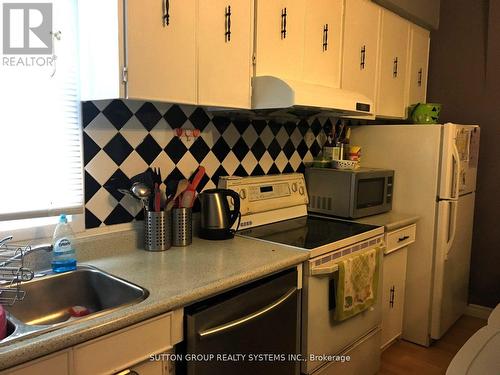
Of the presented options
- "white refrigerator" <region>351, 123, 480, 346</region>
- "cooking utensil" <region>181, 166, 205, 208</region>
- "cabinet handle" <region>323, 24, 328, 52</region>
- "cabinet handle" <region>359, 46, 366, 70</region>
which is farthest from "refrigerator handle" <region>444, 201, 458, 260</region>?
"cooking utensil" <region>181, 166, 205, 208</region>

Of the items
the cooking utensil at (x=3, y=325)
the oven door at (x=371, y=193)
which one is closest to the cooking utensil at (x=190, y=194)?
the cooking utensil at (x=3, y=325)

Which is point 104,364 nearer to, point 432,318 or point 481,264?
point 432,318

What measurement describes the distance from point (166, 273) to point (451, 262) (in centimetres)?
211

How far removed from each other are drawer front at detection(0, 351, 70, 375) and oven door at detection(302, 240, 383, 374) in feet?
3.41

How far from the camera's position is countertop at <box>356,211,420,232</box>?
2.35m

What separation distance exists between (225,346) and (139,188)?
72 centimetres

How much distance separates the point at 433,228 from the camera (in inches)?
103

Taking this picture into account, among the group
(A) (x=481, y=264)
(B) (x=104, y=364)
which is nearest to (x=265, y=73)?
(B) (x=104, y=364)

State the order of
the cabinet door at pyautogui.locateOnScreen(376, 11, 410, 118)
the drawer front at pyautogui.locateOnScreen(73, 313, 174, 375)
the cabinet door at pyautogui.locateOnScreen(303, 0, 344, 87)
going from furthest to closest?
the cabinet door at pyautogui.locateOnScreen(376, 11, 410, 118) < the cabinet door at pyautogui.locateOnScreen(303, 0, 344, 87) < the drawer front at pyautogui.locateOnScreen(73, 313, 174, 375)

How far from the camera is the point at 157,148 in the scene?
6.11 ft

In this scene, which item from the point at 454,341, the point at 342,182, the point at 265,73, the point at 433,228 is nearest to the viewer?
the point at 265,73

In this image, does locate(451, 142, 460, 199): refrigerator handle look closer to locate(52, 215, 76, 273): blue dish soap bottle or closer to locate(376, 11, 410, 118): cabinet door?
locate(376, 11, 410, 118): cabinet door

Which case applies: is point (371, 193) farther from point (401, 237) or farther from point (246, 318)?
point (246, 318)

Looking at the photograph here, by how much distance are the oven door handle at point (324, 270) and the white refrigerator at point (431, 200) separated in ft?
3.52
